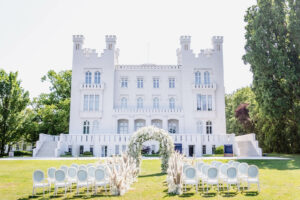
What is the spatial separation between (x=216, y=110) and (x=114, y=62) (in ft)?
46.2

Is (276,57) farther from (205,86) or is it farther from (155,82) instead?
(155,82)

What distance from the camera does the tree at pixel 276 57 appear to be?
979 inches

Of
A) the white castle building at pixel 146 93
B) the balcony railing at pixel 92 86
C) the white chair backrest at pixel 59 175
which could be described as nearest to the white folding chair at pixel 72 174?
the white chair backrest at pixel 59 175

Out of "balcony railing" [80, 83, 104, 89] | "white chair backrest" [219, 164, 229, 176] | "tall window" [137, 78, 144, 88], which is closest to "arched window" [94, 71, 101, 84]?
"balcony railing" [80, 83, 104, 89]

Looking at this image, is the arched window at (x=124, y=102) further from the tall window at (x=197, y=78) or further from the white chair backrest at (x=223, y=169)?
the white chair backrest at (x=223, y=169)

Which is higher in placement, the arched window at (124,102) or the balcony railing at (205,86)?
the balcony railing at (205,86)

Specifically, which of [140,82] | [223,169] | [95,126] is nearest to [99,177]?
[223,169]

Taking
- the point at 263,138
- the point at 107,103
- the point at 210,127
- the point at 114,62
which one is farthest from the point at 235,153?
the point at 114,62

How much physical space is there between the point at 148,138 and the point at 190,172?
5.57 m

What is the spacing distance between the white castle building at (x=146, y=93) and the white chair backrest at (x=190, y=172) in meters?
23.0

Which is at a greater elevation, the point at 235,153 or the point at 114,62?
the point at 114,62

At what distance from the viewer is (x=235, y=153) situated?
27.6 m

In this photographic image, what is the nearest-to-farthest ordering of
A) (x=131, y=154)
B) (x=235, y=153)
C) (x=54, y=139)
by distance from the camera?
(x=131, y=154)
(x=235, y=153)
(x=54, y=139)

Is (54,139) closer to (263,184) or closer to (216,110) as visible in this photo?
(216,110)
